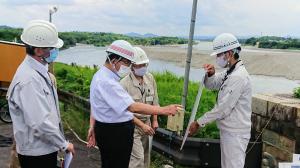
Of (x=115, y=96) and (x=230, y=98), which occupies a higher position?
(x=115, y=96)

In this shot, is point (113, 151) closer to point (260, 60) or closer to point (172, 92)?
point (172, 92)

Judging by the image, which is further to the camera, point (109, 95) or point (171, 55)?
point (171, 55)

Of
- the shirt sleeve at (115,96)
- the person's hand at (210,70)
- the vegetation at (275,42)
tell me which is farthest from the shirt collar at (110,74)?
the vegetation at (275,42)

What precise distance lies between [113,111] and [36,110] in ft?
3.79

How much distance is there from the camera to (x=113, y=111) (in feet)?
17.9

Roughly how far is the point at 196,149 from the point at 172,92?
400cm

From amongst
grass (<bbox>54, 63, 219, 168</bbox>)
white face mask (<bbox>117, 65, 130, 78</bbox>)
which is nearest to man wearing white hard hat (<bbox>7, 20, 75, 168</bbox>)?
white face mask (<bbox>117, 65, 130, 78</bbox>)

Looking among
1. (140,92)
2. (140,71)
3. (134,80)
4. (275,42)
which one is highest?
(140,71)

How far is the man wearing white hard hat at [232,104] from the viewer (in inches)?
243

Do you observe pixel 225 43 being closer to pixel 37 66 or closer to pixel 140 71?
pixel 140 71

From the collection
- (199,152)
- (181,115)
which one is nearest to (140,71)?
(181,115)

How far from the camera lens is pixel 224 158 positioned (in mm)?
6398

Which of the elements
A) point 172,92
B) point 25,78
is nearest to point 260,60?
point 172,92

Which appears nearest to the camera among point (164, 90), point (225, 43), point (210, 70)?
point (225, 43)
